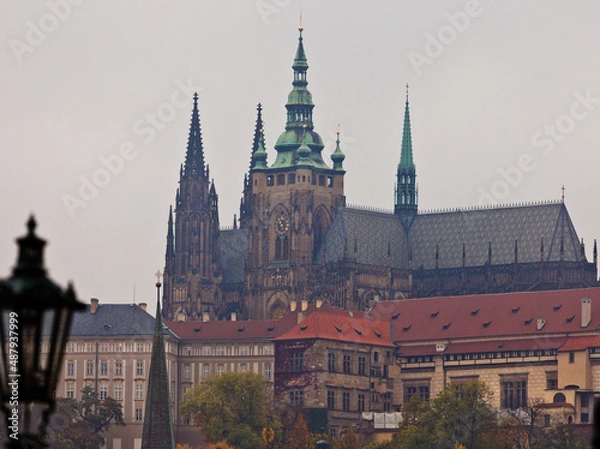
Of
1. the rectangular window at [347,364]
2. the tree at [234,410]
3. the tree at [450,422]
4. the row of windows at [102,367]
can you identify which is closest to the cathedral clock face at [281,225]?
the row of windows at [102,367]

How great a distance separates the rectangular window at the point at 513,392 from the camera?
141 m

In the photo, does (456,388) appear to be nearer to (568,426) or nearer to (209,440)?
(568,426)

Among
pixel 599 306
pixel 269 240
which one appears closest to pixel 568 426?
pixel 599 306

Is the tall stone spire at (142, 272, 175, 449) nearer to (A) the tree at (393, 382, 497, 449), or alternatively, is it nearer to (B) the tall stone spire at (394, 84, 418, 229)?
(A) the tree at (393, 382, 497, 449)

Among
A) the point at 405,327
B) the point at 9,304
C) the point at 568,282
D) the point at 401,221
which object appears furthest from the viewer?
the point at 401,221

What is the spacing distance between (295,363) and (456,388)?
15.9 m

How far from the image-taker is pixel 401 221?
178 meters

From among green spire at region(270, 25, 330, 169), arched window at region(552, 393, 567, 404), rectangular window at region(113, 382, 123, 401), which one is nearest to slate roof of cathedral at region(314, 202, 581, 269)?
green spire at region(270, 25, 330, 169)

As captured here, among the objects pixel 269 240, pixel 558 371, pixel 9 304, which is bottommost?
pixel 9 304

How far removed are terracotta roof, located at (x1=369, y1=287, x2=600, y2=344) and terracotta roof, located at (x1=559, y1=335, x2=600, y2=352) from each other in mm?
1069

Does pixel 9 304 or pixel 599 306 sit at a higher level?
pixel 599 306

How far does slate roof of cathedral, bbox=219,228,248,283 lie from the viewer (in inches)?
6983

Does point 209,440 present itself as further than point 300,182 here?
No

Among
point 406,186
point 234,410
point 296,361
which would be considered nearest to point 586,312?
point 296,361
